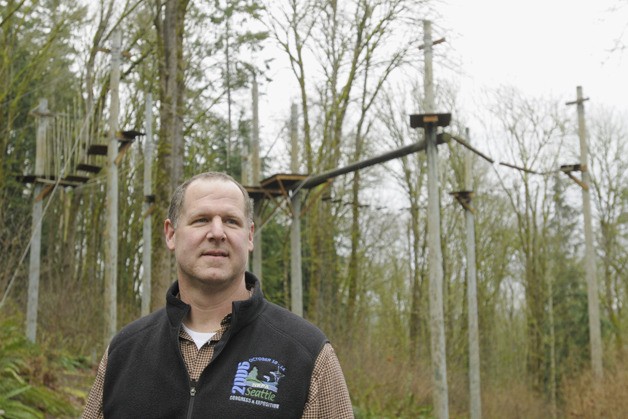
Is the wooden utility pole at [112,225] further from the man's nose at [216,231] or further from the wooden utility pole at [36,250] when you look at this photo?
the man's nose at [216,231]

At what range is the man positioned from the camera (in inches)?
90.1

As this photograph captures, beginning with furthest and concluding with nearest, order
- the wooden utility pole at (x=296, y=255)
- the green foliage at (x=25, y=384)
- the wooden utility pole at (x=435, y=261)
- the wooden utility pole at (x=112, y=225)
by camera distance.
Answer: the wooden utility pole at (x=296, y=255) → the wooden utility pole at (x=112, y=225) → the wooden utility pole at (x=435, y=261) → the green foliage at (x=25, y=384)

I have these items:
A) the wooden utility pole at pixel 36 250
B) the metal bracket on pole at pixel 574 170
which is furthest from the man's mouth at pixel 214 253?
the metal bracket on pole at pixel 574 170

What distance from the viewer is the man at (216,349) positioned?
90.1 inches

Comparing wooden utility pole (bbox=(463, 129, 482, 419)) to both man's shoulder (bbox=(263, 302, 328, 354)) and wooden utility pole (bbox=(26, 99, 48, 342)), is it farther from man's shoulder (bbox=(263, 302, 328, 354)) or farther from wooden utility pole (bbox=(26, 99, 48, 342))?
man's shoulder (bbox=(263, 302, 328, 354))

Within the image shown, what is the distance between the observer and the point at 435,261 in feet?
40.8

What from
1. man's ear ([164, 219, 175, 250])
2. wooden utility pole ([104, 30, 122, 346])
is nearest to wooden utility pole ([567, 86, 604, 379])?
wooden utility pole ([104, 30, 122, 346])

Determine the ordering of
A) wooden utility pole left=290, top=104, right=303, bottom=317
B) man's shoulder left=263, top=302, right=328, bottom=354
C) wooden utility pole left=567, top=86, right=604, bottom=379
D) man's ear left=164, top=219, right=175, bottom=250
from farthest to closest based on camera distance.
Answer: wooden utility pole left=567, top=86, right=604, bottom=379
wooden utility pole left=290, top=104, right=303, bottom=317
man's ear left=164, top=219, right=175, bottom=250
man's shoulder left=263, top=302, right=328, bottom=354

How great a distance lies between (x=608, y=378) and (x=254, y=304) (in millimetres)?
16345

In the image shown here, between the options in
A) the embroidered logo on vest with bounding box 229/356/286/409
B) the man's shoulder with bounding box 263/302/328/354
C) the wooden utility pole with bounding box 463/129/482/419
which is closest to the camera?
the embroidered logo on vest with bounding box 229/356/286/409

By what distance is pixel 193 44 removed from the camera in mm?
23734

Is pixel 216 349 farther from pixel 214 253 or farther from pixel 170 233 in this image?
pixel 170 233

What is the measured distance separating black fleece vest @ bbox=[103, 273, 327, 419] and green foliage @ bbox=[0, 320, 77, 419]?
5.87m

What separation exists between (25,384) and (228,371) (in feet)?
26.8
